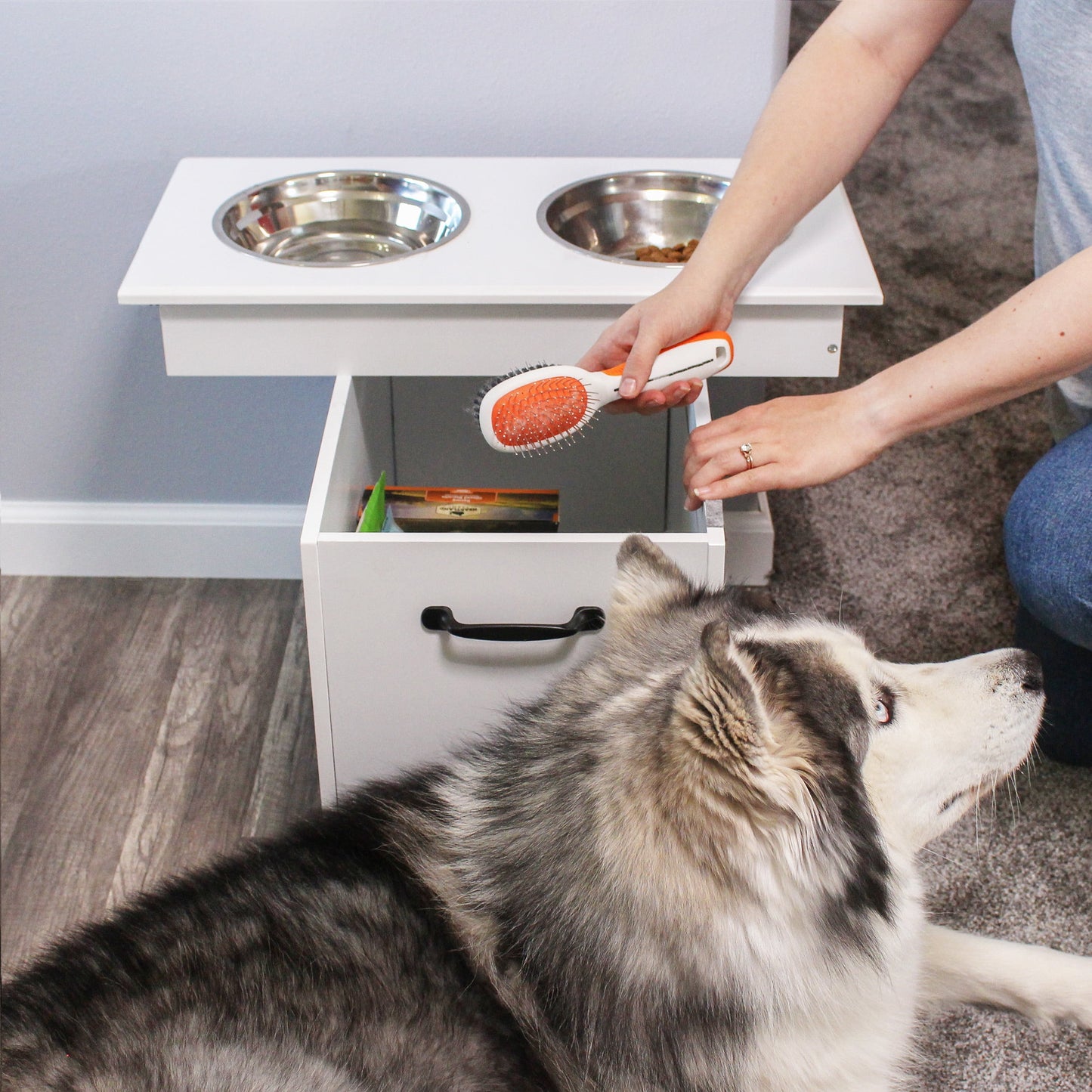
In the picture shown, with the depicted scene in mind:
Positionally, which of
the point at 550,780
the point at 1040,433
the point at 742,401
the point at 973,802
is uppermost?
the point at 550,780

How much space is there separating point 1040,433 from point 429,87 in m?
1.26

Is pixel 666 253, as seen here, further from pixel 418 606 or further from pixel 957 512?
pixel 957 512

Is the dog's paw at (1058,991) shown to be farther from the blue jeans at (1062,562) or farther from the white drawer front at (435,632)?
the white drawer front at (435,632)

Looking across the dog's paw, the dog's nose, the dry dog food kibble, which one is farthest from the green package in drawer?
the dog's paw

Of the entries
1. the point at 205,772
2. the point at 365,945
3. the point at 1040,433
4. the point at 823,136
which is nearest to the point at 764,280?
the point at 823,136

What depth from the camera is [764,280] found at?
3.81 feet

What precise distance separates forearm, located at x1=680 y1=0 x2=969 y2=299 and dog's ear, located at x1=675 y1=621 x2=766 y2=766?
643 millimetres

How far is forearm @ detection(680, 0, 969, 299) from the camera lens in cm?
118

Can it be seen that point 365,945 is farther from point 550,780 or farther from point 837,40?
point 837,40

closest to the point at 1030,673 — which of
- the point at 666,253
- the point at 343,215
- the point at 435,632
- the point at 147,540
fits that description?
the point at 435,632

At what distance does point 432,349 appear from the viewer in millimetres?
1197

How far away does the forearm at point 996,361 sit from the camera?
1.01 meters

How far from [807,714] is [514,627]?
1.14 feet

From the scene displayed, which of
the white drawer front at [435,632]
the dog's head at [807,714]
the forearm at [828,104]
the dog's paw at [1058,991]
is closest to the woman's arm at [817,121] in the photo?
the forearm at [828,104]
